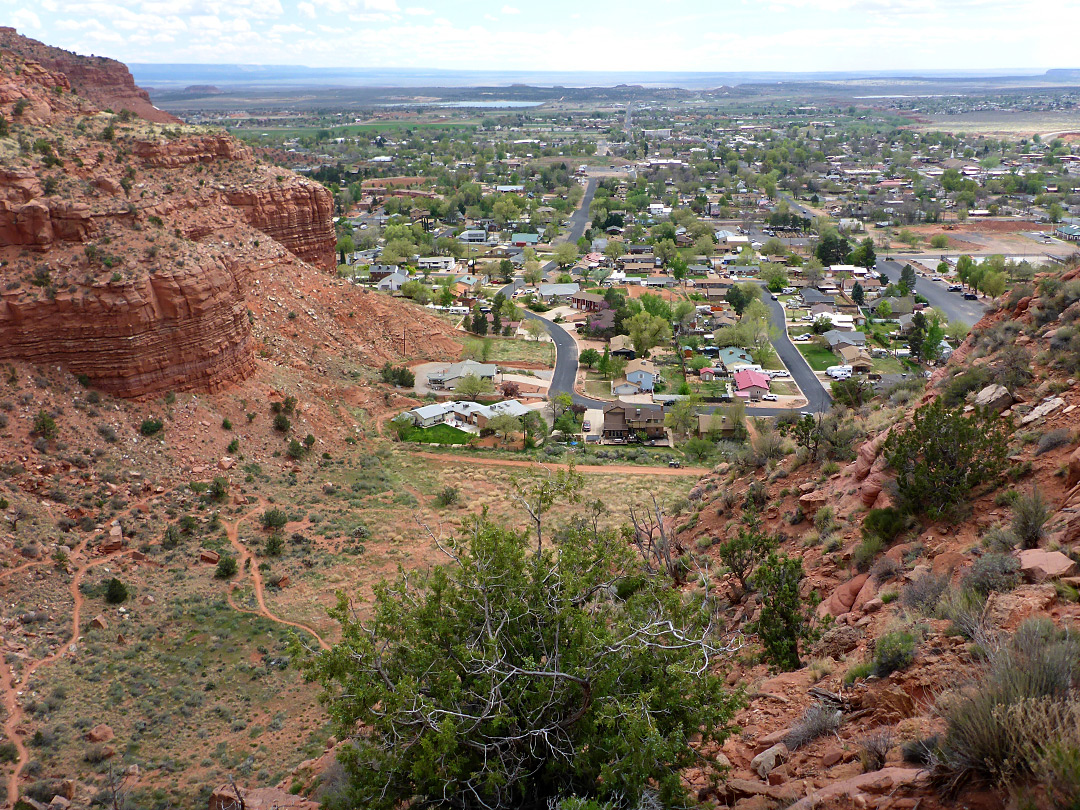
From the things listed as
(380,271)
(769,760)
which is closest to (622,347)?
(380,271)

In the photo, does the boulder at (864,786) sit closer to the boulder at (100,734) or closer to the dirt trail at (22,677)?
the dirt trail at (22,677)

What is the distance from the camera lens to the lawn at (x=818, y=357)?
60.8 meters

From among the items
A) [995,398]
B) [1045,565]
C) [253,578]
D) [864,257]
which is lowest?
[253,578]

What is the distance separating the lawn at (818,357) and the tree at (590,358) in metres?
17.4

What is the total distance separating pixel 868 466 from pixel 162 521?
24721mm

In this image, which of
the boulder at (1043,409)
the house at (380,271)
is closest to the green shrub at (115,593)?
the boulder at (1043,409)

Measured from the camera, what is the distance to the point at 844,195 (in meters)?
140

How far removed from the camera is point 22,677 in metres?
19.6

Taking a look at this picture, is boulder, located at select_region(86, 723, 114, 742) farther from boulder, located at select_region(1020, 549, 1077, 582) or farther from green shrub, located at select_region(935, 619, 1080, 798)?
boulder, located at select_region(1020, 549, 1077, 582)

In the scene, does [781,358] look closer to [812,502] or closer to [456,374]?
[456,374]

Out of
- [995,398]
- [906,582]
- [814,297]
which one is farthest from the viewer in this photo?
[814,297]

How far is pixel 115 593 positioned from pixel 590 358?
4119 cm

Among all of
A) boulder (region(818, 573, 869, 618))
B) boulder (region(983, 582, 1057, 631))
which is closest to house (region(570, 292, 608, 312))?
boulder (region(818, 573, 869, 618))

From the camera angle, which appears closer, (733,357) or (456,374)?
(456,374)
